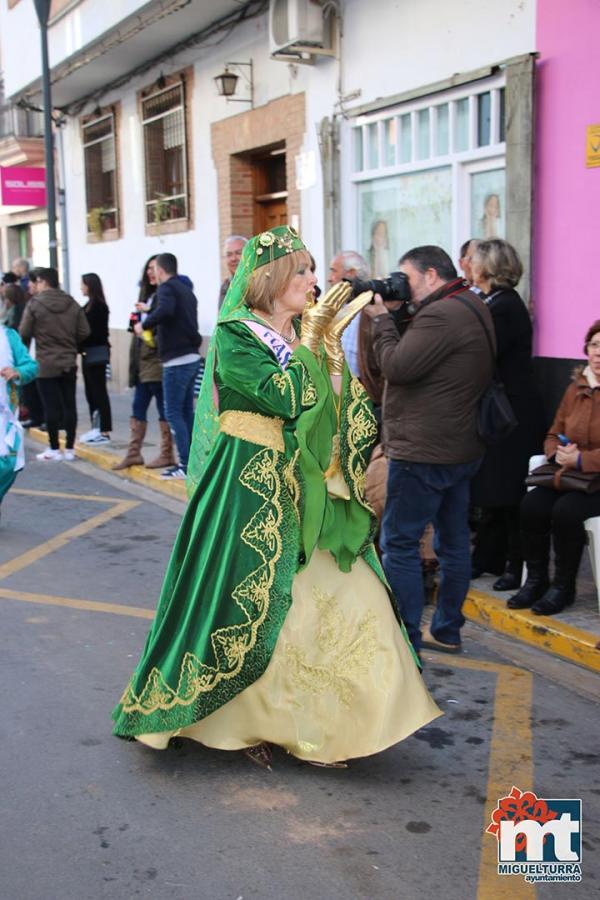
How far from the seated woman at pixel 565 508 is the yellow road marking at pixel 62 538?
3.08 m

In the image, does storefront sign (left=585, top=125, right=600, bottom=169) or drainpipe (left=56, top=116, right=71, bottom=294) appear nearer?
storefront sign (left=585, top=125, right=600, bottom=169)

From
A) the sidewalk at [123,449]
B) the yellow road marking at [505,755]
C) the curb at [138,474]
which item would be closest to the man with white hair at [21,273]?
the sidewalk at [123,449]

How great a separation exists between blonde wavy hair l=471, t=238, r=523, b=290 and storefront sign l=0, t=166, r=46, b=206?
1209 centimetres

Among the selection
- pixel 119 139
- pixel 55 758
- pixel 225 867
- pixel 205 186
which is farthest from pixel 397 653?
pixel 119 139

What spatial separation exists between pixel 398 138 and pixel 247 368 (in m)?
6.63

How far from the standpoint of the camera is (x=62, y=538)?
740 centimetres

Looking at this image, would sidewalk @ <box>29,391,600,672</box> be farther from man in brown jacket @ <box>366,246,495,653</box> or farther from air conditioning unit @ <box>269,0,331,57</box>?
air conditioning unit @ <box>269,0,331,57</box>

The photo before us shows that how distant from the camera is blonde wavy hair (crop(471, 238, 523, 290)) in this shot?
5613mm

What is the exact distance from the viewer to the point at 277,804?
3430mm

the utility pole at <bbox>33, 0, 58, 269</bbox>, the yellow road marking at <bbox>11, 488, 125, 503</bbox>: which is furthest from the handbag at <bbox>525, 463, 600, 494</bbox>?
the utility pole at <bbox>33, 0, 58, 269</bbox>

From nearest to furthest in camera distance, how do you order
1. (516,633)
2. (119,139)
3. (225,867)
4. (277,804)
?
(225,867) → (277,804) → (516,633) → (119,139)

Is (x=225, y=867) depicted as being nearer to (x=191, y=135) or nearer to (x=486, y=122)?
(x=486, y=122)

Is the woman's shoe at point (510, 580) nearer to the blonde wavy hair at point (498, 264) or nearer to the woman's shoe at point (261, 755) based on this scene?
the blonde wavy hair at point (498, 264)

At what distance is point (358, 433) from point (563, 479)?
6.10ft
